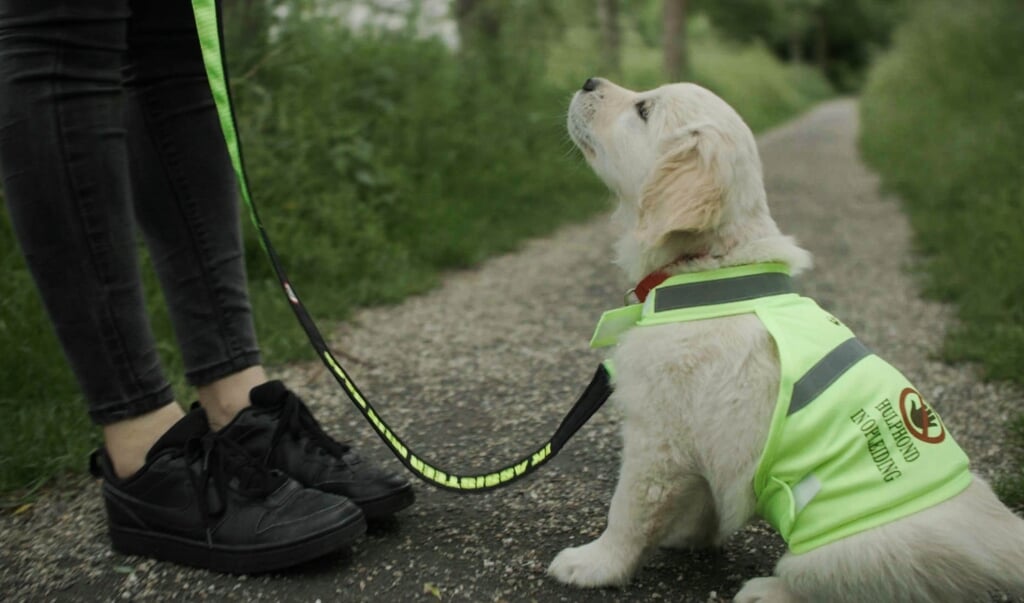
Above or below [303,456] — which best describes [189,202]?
above

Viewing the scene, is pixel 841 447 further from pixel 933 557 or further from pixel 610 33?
pixel 610 33

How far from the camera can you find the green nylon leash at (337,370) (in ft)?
6.06

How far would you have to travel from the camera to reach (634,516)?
1.86m

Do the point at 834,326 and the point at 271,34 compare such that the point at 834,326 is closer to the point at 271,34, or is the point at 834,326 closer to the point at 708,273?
the point at 708,273

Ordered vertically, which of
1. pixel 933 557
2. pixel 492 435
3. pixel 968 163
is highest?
pixel 933 557

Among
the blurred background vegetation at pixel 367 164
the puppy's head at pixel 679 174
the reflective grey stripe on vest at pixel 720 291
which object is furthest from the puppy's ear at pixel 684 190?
the blurred background vegetation at pixel 367 164

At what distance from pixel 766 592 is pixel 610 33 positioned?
38.6 feet

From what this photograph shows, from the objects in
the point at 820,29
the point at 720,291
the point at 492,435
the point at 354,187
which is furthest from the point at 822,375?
the point at 820,29

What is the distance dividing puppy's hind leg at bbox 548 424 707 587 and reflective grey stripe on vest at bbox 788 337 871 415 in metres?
0.30

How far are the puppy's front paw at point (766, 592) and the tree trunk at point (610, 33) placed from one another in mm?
9761

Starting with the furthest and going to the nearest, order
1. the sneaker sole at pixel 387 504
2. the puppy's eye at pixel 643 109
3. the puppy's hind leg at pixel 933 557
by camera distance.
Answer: the puppy's eye at pixel 643 109, the sneaker sole at pixel 387 504, the puppy's hind leg at pixel 933 557

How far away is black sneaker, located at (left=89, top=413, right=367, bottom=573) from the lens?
74.0 inches

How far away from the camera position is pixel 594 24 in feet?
40.1

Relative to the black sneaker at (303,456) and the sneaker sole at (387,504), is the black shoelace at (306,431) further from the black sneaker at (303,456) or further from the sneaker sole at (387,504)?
the sneaker sole at (387,504)
